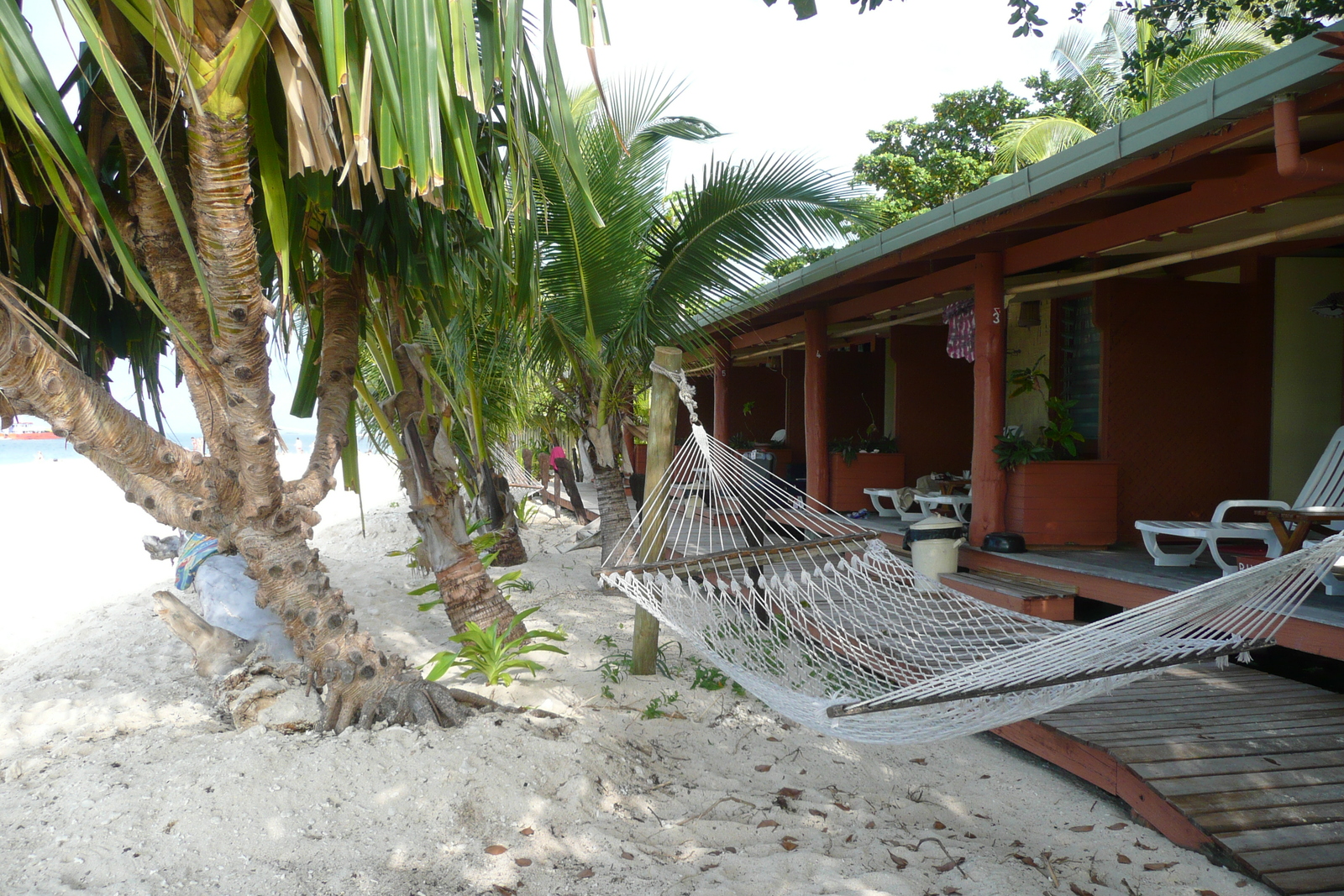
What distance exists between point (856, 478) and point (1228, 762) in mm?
3975

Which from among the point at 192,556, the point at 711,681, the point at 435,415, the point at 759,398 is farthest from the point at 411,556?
the point at 759,398

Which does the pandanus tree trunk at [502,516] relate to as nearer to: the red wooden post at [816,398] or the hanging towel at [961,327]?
the red wooden post at [816,398]

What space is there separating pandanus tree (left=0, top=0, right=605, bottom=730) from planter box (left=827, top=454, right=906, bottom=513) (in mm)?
4098

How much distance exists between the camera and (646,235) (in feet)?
15.6

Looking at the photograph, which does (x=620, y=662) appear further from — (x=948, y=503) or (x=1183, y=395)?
(x=1183, y=395)

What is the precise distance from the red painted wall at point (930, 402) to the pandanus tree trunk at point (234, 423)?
483cm

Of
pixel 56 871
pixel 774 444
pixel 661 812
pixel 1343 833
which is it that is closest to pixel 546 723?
pixel 661 812

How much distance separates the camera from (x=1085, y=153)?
9.88 feet

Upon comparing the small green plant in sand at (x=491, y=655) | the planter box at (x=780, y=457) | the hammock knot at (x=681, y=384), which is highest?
the hammock knot at (x=681, y=384)

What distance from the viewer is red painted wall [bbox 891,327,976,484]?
266 inches

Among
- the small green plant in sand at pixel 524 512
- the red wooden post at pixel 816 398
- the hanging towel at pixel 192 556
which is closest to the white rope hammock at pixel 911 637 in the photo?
the red wooden post at pixel 816 398

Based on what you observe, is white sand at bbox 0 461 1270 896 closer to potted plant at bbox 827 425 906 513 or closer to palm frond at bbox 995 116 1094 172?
potted plant at bbox 827 425 906 513

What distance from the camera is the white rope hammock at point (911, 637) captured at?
1.99 metres

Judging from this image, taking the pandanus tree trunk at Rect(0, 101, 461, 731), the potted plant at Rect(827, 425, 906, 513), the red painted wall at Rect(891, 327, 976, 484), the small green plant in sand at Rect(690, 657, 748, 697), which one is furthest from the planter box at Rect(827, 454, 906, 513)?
the pandanus tree trunk at Rect(0, 101, 461, 731)
